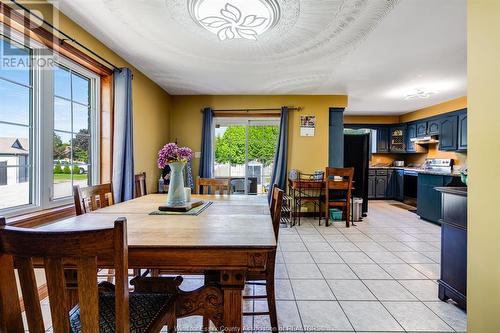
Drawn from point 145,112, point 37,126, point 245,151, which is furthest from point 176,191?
point 245,151

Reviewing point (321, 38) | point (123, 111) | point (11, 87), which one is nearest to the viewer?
point (11, 87)

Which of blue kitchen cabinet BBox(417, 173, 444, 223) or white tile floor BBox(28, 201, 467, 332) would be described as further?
blue kitchen cabinet BBox(417, 173, 444, 223)

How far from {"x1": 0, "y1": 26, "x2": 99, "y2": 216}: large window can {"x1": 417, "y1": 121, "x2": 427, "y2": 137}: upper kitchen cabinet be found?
6.83 m

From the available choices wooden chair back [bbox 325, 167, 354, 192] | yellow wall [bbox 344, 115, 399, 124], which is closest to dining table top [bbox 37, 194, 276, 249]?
wooden chair back [bbox 325, 167, 354, 192]

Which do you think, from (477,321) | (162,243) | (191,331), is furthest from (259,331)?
(477,321)

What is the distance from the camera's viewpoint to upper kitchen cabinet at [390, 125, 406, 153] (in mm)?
7070

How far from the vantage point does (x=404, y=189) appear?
6.56 m

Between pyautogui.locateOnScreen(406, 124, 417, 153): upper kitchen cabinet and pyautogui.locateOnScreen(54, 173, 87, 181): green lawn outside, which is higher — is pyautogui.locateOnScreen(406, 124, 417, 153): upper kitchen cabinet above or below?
above

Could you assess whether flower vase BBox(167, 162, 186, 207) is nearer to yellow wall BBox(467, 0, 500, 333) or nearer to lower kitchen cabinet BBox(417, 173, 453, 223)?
yellow wall BBox(467, 0, 500, 333)

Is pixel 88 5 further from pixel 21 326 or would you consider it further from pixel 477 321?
pixel 477 321

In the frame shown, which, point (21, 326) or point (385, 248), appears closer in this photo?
point (21, 326)

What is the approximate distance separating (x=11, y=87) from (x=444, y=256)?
140 inches

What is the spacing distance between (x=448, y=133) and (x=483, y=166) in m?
5.18

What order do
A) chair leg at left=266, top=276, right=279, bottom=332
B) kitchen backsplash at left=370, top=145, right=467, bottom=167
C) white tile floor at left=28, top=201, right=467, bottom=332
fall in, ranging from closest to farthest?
1. chair leg at left=266, top=276, right=279, bottom=332
2. white tile floor at left=28, top=201, right=467, bottom=332
3. kitchen backsplash at left=370, top=145, right=467, bottom=167
